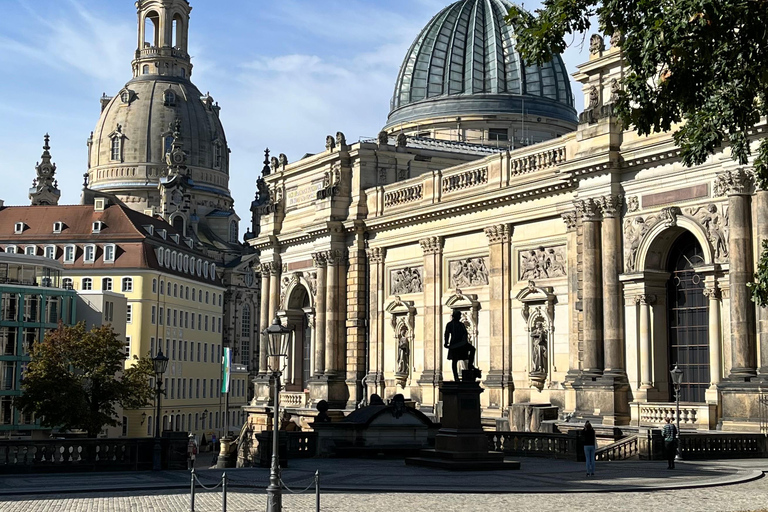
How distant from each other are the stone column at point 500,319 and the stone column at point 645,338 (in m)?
9.46

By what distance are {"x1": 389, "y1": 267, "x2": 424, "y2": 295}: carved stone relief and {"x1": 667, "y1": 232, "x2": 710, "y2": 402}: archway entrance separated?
17.4 metres

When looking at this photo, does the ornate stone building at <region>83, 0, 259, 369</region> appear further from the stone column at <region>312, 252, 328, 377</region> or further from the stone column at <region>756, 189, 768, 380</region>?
the stone column at <region>756, 189, 768, 380</region>

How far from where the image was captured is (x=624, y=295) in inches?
1789

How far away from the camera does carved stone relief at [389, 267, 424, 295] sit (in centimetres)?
6047

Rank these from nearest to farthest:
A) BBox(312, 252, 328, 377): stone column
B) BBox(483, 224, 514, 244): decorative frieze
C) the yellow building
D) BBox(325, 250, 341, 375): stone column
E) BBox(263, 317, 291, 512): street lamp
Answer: BBox(263, 317, 291, 512): street lamp, BBox(483, 224, 514, 244): decorative frieze, BBox(325, 250, 341, 375): stone column, BBox(312, 252, 328, 377): stone column, the yellow building

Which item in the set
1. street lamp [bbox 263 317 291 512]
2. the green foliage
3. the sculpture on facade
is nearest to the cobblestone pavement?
street lamp [bbox 263 317 291 512]

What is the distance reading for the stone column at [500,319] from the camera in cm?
5344

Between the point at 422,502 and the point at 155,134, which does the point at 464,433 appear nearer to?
the point at 422,502

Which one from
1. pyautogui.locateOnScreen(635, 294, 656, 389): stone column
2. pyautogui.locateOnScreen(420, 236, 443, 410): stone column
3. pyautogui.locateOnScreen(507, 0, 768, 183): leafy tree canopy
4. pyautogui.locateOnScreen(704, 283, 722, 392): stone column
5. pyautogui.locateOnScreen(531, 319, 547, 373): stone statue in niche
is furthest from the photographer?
pyautogui.locateOnScreen(420, 236, 443, 410): stone column

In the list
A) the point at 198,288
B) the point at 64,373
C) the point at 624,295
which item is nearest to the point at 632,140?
the point at 624,295

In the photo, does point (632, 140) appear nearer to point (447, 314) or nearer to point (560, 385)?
point (560, 385)

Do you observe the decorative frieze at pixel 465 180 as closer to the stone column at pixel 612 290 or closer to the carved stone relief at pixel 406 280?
the carved stone relief at pixel 406 280

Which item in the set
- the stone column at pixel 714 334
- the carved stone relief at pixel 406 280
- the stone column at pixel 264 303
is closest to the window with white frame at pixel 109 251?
the stone column at pixel 264 303

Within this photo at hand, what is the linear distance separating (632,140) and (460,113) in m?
28.7
